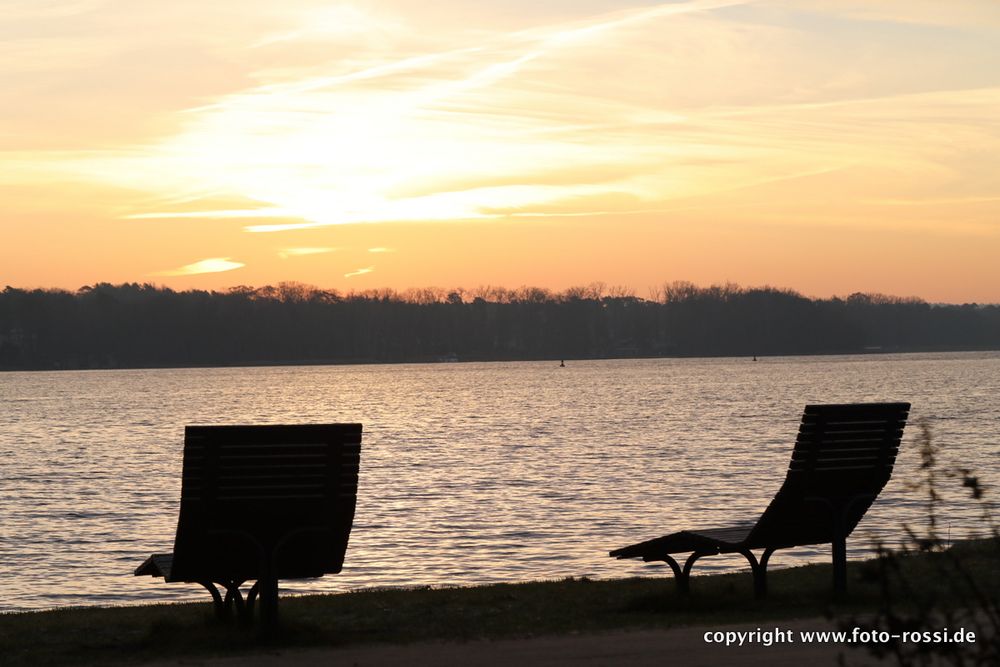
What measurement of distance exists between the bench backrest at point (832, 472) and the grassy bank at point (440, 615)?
49cm

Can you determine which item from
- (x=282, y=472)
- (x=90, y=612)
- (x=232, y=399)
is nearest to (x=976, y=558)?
(x=282, y=472)

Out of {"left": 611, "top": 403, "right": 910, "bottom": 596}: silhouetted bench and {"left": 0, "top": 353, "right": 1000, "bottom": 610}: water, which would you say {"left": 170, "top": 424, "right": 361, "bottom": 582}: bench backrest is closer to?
{"left": 611, "top": 403, "right": 910, "bottom": 596}: silhouetted bench

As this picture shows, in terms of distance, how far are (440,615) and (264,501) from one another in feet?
5.56

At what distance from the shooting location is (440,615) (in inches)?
342

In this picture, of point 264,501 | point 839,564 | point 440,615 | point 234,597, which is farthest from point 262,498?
point 839,564

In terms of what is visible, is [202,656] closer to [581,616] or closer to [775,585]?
[581,616]

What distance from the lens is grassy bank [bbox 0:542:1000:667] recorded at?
25.4 feet

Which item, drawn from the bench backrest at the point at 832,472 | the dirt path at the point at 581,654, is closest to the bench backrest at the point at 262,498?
the dirt path at the point at 581,654

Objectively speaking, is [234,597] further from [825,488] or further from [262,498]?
[825,488]

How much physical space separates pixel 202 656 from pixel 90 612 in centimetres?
302

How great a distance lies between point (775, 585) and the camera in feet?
33.0

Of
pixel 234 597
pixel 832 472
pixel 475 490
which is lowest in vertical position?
pixel 475 490

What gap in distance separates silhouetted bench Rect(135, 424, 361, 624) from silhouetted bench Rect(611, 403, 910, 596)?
2.19 meters

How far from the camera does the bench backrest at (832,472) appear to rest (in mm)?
8633
